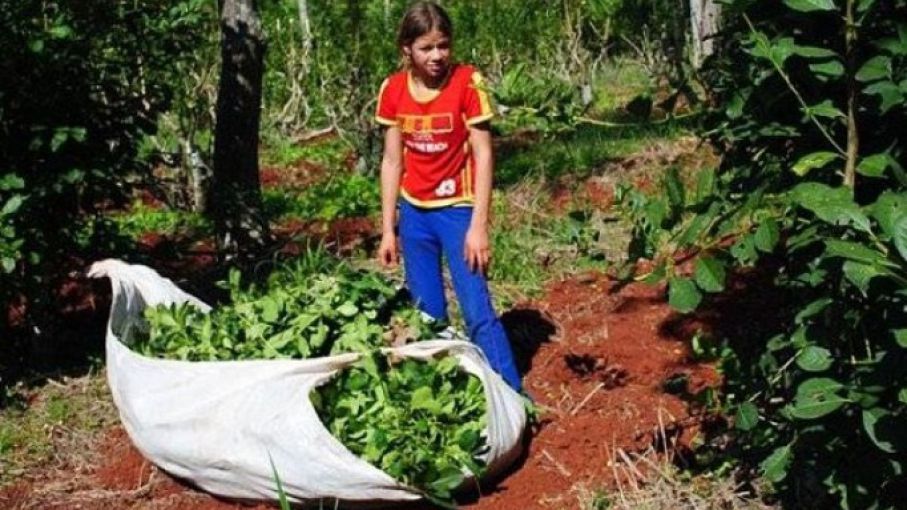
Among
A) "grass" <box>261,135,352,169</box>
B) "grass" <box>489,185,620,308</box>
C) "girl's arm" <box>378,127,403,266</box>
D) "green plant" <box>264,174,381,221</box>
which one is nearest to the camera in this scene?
"girl's arm" <box>378,127,403,266</box>

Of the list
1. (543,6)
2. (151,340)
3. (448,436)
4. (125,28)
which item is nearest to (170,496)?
(151,340)

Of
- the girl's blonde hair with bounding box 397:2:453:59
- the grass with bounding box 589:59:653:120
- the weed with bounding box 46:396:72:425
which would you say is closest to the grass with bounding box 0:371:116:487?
the weed with bounding box 46:396:72:425

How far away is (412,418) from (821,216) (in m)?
1.90

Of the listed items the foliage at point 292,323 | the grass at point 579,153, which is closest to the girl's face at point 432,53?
the foliage at point 292,323

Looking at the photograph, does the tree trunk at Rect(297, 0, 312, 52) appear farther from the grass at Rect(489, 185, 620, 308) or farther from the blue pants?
the blue pants

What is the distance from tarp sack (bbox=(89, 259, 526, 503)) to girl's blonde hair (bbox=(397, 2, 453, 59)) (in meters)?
0.98

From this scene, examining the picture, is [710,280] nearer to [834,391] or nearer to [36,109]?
[834,391]

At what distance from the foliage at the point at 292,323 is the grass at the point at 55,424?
46 cm

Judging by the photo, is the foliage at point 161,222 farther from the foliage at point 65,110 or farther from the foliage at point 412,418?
the foliage at point 412,418

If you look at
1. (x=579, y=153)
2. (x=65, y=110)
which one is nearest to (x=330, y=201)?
(x=579, y=153)

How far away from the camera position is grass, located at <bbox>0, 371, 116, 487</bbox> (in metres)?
4.56

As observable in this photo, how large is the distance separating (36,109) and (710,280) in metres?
3.39

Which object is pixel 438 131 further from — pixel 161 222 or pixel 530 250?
pixel 161 222

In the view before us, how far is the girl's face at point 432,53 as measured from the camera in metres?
4.07
